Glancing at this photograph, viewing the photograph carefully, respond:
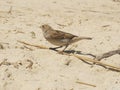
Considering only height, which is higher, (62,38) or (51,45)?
(62,38)

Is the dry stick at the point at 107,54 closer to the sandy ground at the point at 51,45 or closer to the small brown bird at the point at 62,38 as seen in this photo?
the sandy ground at the point at 51,45

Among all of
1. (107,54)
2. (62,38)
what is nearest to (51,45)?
(62,38)


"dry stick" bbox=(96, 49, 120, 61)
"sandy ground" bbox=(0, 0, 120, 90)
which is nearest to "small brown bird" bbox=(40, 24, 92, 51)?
"sandy ground" bbox=(0, 0, 120, 90)

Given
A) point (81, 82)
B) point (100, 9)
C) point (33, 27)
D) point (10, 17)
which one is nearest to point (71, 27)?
point (33, 27)

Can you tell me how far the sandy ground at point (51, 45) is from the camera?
6.84m

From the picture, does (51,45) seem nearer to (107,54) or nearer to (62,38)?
(62,38)

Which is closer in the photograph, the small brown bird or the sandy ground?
the sandy ground

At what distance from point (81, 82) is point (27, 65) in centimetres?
101

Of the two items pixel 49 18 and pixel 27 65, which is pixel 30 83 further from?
pixel 49 18

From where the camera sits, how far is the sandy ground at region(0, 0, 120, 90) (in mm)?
6844

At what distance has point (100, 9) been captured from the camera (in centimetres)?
1285

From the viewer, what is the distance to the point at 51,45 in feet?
29.5

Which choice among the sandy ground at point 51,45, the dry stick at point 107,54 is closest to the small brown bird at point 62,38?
the sandy ground at point 51,45

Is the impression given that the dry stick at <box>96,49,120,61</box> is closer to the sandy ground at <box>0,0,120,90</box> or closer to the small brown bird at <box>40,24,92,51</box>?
the sandy ground at <box>0,0,120,90</box>
